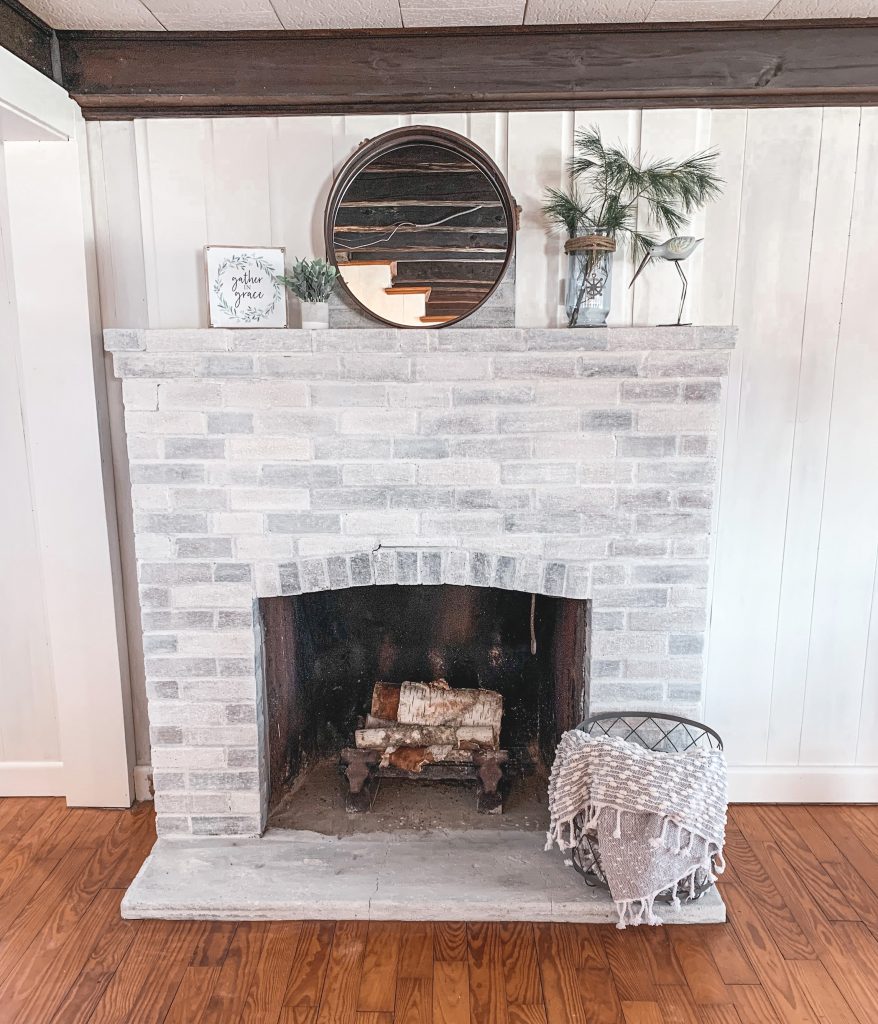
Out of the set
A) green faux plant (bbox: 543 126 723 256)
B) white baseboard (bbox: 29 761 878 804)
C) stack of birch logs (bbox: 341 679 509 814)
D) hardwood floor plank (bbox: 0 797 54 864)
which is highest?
green faux plant (bbox: 543 126 723 256)

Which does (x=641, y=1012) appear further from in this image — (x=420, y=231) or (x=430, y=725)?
(x=420, y=231)

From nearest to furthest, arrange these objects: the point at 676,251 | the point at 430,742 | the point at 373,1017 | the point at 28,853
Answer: the point at 373,1017
the point at 676,251
the point at 28,853
the point at 430,742

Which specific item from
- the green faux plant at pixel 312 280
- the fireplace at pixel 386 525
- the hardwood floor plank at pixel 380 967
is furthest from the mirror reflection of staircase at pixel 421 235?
the hardwood floor plank at pixel 380 967

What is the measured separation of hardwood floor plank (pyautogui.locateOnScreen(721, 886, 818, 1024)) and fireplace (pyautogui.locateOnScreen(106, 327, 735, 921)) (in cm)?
41

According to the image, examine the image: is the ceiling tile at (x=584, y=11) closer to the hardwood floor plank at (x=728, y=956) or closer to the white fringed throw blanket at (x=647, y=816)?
the white fringed throw blanket at (x=647, y=816)

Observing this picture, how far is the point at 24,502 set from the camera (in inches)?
91.3

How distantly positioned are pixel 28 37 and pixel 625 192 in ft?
5.11

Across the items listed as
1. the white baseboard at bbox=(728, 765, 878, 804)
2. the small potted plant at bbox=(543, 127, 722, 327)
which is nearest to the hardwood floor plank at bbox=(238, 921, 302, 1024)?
the white baseboard at bbox=(728, 765, 878, 804)

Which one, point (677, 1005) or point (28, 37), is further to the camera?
point (28, 37)

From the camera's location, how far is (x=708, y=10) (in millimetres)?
1862

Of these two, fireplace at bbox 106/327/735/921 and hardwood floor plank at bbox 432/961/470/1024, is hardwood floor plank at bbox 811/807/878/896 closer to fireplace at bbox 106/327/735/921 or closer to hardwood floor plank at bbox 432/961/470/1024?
fireplace at bbox 106/327/735/921

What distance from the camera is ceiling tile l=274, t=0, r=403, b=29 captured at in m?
1.82

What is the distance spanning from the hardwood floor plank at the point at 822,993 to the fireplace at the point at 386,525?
0.53m

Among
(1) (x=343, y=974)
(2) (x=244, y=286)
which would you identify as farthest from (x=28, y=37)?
(1) (x=343, y=974)
